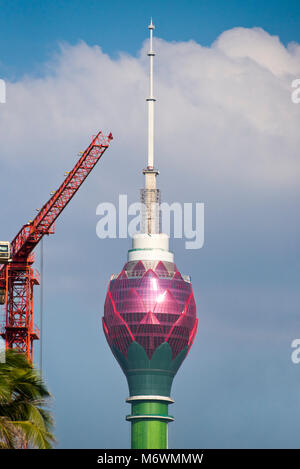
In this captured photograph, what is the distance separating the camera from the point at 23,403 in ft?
241

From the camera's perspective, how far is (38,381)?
7375 centimetres

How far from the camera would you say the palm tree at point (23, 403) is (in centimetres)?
7038

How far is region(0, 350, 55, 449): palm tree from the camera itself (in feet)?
231
